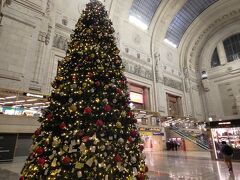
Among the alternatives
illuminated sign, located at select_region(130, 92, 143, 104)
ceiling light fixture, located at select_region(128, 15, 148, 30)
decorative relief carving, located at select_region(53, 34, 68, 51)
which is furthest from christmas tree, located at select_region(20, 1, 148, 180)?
ceiling light fixture, located at select_region(128, 15, 148, 30)

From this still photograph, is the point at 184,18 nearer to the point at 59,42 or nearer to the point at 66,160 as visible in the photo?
the point at 59,42

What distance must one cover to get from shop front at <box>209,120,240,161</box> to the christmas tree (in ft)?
25.4

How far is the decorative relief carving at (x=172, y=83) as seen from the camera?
23.1 m

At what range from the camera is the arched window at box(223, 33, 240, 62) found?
26.5 m

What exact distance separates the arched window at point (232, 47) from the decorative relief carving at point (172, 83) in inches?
353

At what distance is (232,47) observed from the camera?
2714cm

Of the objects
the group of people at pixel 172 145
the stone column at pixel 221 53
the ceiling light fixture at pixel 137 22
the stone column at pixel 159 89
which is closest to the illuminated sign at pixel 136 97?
the stone column at pixel 159 89

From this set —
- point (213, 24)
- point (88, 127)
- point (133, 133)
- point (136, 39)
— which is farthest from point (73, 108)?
point (213, 24)

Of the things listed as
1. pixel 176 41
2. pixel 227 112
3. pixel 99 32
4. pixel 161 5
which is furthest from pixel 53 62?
pixel 227 112

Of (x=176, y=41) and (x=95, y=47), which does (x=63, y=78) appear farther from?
(x=176, y=41)

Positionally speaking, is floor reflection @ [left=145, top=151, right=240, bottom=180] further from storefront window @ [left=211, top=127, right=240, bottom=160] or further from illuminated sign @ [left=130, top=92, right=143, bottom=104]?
illuminated sign @ [left=130, top=92, right=143, bottom=104]

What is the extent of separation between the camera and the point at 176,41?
1042 inches

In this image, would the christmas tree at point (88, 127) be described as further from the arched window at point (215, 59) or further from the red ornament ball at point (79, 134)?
the arched window at point (215, 59)

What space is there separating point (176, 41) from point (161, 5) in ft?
20.7
